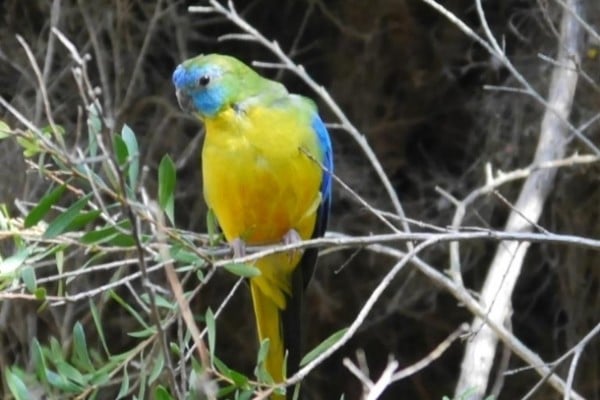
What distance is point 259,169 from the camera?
7.16ft

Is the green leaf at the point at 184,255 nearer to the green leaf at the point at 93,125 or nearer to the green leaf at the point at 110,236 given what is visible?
the green leaf at the point at 110,236

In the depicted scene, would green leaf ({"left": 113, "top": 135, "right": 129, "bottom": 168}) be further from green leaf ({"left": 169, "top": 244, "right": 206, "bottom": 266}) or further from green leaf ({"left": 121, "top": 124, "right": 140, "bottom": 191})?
green leaf ({"left": 169, "top": 244, "right": 206, "bottom": 266})

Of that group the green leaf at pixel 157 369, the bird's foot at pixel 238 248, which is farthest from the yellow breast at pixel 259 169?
the green leaf at pixel 157 369

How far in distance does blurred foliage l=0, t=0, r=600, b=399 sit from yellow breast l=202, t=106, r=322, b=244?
595 mm

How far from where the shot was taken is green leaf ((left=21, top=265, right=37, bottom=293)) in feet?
4.83

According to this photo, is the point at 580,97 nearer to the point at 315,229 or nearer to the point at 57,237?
the point at 315,229

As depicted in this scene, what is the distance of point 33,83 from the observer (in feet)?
9.78

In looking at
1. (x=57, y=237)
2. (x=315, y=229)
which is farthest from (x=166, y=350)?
(x=315, y=229)

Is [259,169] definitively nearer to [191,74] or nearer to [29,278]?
[191,74]

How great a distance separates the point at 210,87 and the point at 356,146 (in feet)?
3.63

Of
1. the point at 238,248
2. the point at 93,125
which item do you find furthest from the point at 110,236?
the point at 238,248

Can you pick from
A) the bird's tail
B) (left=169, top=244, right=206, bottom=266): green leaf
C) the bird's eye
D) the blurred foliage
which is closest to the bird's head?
the bird's eye

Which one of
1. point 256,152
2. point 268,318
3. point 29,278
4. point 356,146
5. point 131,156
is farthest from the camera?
point 356,146

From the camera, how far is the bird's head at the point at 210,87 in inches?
88.2
